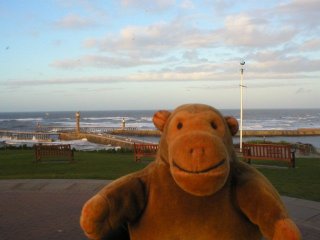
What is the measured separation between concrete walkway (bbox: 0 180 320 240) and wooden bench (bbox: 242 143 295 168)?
5596mm

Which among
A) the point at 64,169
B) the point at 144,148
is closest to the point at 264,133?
A: the point at 144,148

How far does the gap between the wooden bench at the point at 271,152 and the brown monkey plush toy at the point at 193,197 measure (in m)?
11.2

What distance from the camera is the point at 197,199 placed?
3023 millimetres

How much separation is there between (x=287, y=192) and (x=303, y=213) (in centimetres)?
185

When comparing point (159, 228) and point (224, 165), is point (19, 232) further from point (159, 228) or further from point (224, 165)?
point (224, 165)

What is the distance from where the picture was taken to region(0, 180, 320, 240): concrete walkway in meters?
6.50

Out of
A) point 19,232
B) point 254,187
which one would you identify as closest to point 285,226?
point 254,187

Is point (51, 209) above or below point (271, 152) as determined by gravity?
below

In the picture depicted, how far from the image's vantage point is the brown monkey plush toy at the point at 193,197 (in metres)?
2.72

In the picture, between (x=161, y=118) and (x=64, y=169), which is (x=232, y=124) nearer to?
(x=161, y=118)

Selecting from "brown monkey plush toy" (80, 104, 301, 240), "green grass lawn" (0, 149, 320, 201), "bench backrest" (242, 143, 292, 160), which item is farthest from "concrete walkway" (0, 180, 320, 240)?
"bench backrest" (242, 143, 292, 160)

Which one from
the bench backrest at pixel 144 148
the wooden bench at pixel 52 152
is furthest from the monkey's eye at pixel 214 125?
the wooden bench at pixel 52 152

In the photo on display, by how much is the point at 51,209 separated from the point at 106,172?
15.7ft

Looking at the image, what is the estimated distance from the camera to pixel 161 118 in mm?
3395
